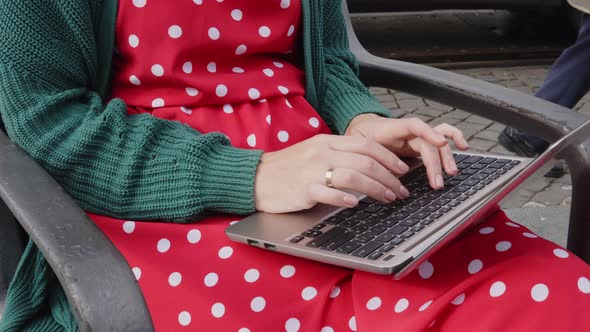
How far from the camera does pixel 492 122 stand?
4730mm

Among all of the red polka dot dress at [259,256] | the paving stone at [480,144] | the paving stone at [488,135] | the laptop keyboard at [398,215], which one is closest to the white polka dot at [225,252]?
the red polka dot dress at [259,256]

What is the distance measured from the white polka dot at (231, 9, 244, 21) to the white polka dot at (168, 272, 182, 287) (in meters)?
0.50

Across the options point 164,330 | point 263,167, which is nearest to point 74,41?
point 263,167

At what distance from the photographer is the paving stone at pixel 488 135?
14.3 ft

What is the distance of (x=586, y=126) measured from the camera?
120 centimetres

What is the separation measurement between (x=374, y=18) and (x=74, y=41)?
19.8 ft

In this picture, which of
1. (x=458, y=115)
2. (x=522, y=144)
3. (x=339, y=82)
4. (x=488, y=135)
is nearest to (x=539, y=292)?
(x=339, y=82)

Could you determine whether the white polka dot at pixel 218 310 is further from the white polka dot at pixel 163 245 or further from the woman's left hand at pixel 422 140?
the woman's left hand at pixel 422 140

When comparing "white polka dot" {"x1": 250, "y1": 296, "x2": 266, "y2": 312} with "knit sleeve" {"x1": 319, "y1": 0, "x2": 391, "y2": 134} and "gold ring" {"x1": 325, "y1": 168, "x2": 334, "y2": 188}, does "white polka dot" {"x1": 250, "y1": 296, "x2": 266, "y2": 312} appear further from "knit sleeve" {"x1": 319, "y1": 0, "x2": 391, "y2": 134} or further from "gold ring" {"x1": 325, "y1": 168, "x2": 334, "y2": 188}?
"knit sleeve" {"x1": 319, "y1": 0, "x2": 391, "y2": 134}

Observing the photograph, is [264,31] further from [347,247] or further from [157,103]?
[347,247]

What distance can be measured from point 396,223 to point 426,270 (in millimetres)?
81

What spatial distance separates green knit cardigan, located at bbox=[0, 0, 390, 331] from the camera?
1.18 metres

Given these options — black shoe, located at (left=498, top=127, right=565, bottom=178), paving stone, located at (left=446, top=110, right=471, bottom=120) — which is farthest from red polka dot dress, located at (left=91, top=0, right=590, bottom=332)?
paving stone, located at (left=446, top=110, right=471, bottom=120)

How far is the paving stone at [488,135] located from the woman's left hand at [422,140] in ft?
9.84
